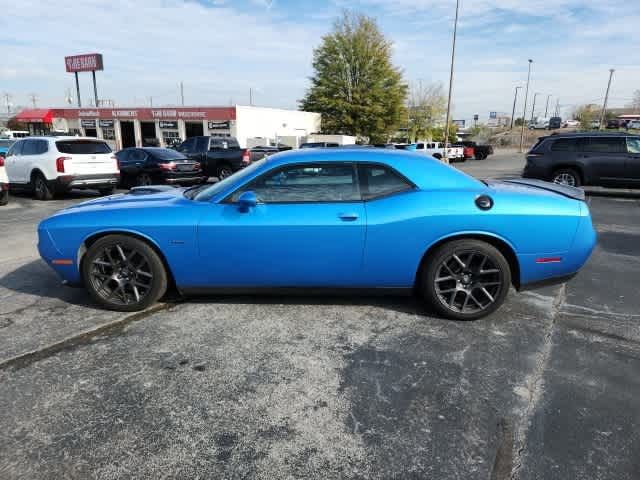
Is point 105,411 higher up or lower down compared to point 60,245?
lower down

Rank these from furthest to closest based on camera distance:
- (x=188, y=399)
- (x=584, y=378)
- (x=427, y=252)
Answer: (x=427, y=252), (x=584, y=378), (x=188, y=399)

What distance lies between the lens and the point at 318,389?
2.66 meters

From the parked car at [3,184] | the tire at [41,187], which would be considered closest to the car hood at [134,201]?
the parked car at [3,184]

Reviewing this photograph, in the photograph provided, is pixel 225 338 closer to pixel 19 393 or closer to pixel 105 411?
pixel 105 411

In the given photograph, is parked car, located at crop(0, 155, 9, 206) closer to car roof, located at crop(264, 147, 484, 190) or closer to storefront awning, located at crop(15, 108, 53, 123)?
car roof, located at crop(264, 147, 484, 190)

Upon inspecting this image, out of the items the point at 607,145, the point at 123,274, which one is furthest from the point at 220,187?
the point at 607,145

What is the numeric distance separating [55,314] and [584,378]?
406 centimetres

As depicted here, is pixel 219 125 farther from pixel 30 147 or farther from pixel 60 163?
pixel 60 163

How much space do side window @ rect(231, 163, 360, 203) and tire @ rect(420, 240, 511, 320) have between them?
2.78ft

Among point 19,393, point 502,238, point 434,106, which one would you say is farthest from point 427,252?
point 434,106

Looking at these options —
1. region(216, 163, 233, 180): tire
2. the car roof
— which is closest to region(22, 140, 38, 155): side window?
region(216, 163, 233, 180): tire

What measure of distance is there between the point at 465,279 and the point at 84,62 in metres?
52.9

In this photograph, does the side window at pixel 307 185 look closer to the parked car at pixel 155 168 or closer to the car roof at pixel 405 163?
the car roof at pixel 405 163

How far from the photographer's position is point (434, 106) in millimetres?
56281
